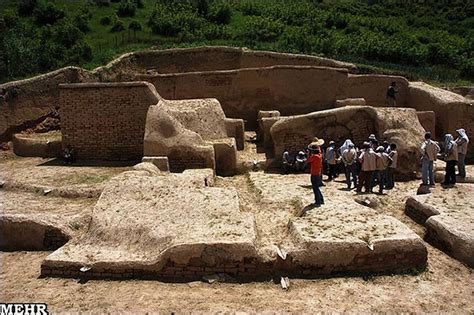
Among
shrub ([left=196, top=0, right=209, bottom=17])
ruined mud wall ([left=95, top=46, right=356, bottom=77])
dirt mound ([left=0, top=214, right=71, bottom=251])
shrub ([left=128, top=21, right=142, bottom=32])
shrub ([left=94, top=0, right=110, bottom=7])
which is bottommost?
dirt mound ([left=0, top=214, right=71, bottom=251])

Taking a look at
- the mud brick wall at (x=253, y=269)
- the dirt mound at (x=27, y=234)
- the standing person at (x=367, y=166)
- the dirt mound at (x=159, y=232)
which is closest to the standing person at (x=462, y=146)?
the standing person at (x=367, y=166)

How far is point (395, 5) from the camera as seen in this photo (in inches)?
1732

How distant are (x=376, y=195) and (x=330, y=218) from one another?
113 inches

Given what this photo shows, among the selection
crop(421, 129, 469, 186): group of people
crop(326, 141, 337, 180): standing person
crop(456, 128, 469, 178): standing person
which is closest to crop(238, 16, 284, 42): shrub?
crop(326, 141, 337, 180): standing person

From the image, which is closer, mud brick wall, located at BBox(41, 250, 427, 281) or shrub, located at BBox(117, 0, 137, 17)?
mud brick wall, located at BBox(41, 250, 427, 281)

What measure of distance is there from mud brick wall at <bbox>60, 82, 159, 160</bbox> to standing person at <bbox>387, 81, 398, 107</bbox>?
8.95 m

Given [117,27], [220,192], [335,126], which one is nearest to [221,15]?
[117,27]

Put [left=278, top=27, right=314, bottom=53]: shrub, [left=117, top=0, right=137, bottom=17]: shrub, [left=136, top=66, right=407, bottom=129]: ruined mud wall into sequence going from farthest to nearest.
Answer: [left=117, top=0, right=137, bottom=17]: shrub → [left=278, top=27, right=314, bottom=53]: shrub → [left=136, top=66, right=407, bottom=129]: ruined mud wall

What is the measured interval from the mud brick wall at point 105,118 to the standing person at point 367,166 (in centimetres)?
638

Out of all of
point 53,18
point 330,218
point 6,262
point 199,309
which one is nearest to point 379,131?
point 330,218

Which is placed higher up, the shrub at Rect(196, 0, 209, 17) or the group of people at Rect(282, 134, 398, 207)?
the shrub at Rect(196, 0, 209, 17)

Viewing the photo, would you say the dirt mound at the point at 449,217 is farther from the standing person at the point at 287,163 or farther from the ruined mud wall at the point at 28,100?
the ruined mud wall at the point at 28,100

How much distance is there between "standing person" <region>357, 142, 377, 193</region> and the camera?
10883 millimetres

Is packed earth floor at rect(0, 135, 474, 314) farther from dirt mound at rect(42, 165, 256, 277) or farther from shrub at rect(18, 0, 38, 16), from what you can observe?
shrub at rect(18, 0, 38, 16)
